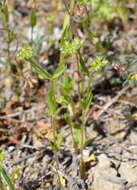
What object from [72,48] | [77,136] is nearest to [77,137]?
[77,136]

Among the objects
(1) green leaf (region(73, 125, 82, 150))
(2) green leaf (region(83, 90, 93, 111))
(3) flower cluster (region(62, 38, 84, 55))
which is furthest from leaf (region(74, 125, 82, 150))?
(3) flower cluster (region(62, 38, 84, 55))

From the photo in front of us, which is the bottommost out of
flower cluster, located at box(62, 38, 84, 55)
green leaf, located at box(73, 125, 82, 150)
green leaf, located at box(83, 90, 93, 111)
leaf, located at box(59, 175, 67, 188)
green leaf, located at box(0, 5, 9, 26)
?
leaf, located at box(59, 175, 67, 188)

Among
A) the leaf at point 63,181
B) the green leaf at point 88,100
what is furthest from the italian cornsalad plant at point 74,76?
the leaf at point 63,181

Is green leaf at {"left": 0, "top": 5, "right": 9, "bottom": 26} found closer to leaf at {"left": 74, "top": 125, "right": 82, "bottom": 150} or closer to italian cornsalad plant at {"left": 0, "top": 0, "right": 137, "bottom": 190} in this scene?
italian cornsalad plant at {"left": 0, "top": 0, "right": 137, "bottom": 190}

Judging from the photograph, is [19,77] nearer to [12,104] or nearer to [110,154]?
[12,104]

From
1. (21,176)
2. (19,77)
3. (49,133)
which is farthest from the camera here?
(19,77)

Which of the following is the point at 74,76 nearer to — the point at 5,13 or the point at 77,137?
the point at 77,137

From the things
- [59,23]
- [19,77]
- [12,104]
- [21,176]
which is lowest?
[21,176]

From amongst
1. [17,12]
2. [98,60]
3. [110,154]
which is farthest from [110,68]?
[17,12]

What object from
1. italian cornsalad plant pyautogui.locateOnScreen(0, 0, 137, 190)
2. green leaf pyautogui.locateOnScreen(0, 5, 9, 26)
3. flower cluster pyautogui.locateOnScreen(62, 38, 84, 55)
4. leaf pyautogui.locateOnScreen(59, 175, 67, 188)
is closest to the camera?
flower cluster pyautogui.locateOnScreen(62, 38, 84, 55)

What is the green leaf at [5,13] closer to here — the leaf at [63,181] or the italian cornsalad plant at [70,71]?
the italian cornsalad plant at [70,71]

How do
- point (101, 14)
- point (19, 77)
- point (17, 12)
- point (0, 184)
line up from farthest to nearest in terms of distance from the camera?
point (17, 12)
point (101, 14)
point (19, 77)
point (0, 184)
